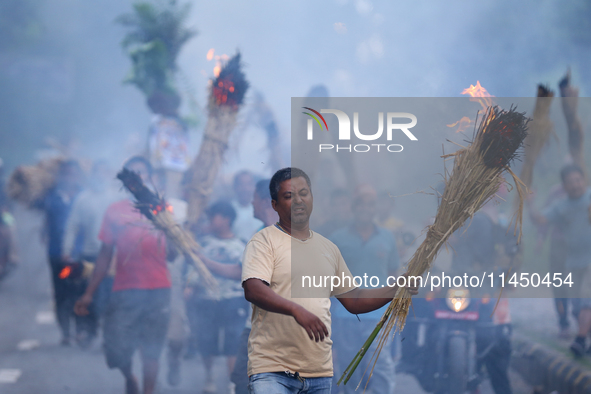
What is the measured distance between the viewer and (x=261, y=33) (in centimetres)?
424

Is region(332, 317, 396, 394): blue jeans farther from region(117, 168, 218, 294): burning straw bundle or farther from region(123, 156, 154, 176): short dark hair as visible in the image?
region(123, 156, 154, 176): short dark hair

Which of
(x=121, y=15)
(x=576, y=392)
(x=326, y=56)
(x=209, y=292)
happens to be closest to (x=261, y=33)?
(x=326, y=56)

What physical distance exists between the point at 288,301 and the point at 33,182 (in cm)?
317

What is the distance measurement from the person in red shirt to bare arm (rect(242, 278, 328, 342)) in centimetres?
221

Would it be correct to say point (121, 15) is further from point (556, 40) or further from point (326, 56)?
point (556, 40)

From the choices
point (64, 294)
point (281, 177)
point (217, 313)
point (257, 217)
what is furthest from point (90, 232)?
point (281, 177)

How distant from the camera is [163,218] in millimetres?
3967

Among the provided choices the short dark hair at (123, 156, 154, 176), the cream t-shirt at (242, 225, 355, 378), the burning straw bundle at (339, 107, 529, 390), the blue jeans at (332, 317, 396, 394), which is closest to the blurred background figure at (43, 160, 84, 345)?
the short dark hair at (123, 156, 154, 176)

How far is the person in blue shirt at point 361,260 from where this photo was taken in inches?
156

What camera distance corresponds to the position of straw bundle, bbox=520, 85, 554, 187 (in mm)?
4184

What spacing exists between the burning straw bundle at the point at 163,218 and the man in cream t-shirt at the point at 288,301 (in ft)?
6.21

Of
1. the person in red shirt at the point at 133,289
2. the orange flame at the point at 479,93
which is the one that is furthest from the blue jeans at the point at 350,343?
the orange flame at the point at 479,93

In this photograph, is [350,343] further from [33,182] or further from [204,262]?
[33,182]

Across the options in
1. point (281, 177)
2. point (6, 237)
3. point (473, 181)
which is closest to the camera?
point (281, 177)
